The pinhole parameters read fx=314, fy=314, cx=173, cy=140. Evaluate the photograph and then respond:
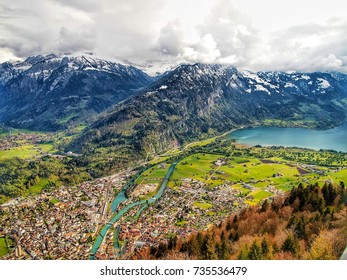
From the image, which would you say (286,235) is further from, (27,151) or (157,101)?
(157,101)

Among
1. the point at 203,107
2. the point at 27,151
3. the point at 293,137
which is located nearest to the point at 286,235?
the point at 27,151

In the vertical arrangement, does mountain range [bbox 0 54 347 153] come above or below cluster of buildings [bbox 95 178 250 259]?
above

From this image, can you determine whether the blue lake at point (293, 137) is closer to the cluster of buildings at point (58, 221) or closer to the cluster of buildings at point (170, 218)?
the cluster of buildings at point (170, 218)

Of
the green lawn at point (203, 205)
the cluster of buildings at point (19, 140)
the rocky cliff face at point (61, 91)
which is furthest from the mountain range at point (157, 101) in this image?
the green lawn at point (203, 205)

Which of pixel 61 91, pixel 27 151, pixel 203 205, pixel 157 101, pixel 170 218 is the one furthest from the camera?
pixel 61 91

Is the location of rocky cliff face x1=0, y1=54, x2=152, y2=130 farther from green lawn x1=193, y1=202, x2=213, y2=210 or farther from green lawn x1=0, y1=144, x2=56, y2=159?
green lawn x1=193, y1=202, x2=213, y2=210

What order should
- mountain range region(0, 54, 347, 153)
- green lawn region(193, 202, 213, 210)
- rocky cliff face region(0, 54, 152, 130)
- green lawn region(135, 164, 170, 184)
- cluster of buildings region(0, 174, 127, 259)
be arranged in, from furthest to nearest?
1. rocky cliff face region(0, 54, 152, 130)
2. mountain range region(0, 54, 347, 153)
3. green lawn region(135, 164, 170, 184)
4. green lawn region(193, 202, 213, 210)
5. cluster of buildings region(0, 174, 127, 259)

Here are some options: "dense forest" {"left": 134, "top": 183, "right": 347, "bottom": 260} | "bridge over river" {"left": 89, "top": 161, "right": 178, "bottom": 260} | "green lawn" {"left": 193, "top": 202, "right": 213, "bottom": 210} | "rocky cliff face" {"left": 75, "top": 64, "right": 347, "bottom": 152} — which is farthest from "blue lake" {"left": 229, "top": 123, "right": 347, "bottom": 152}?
"dense forest" {"left": 134, "top": 183, "right": 347, "bottom": 260}
